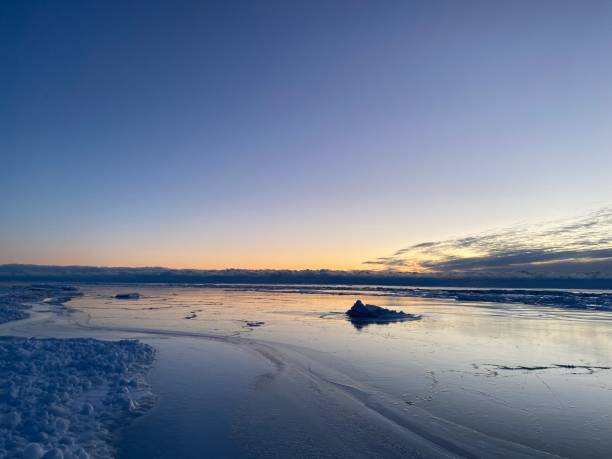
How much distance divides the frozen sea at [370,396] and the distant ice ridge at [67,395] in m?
0.43

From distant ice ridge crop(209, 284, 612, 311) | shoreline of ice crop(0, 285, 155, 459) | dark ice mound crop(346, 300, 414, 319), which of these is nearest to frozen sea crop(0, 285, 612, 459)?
shoreline of ice crop(0, 285, 155, 459)

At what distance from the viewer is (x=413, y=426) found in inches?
245

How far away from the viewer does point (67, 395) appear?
745 cm

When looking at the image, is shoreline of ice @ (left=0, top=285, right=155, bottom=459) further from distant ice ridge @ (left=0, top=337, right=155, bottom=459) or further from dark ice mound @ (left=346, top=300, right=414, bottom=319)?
dark ice mound @ (left=346, top=300, right=414, bottom=319)

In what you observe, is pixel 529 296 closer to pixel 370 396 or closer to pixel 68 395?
pixel 370 396

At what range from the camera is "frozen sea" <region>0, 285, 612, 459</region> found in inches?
218

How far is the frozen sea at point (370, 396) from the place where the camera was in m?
5.54

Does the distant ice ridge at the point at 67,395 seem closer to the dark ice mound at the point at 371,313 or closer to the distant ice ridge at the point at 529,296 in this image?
the dark ice mound at the point at 371,313

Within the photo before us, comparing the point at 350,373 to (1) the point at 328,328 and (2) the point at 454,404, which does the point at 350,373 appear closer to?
(2) the point at 454,404

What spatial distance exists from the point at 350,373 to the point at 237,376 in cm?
273

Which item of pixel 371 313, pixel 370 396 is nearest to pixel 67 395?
pixel 370 396

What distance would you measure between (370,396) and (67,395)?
5.73 m

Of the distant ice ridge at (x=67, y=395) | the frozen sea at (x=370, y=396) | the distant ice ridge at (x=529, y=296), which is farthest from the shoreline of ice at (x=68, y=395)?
the distant ice ridge at (x=529, y=296)

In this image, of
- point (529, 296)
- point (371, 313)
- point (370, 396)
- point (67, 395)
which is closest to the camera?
point (67, 395)
